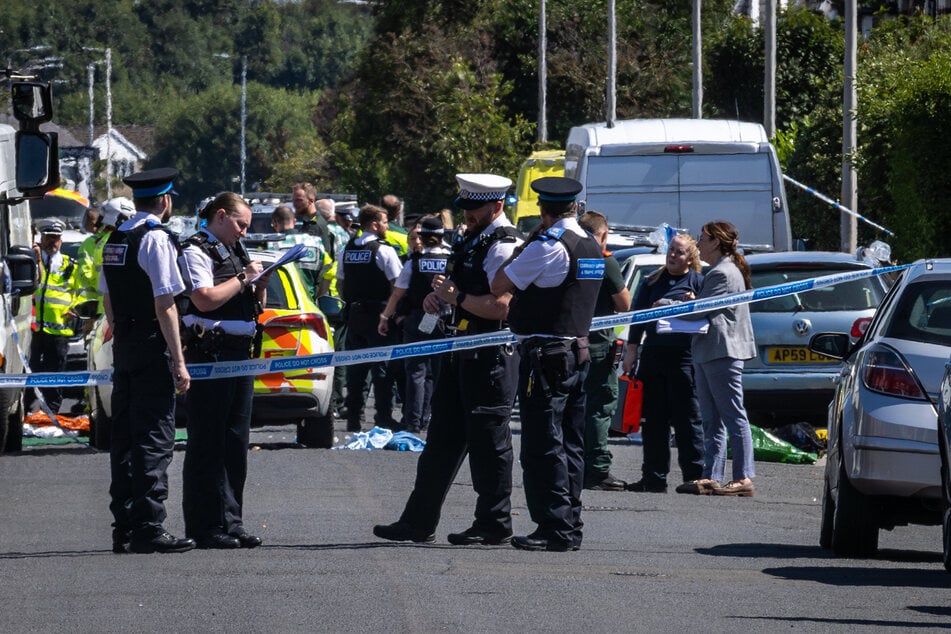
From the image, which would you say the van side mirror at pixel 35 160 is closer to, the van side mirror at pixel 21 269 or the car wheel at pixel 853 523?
the van side mirror at pixel 21 269

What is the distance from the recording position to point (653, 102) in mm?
49594

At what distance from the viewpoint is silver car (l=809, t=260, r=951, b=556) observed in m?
8.72

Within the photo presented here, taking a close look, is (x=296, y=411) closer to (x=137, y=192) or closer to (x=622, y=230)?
(x=137, y=192)

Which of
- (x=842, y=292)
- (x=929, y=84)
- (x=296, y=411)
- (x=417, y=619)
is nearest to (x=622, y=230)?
(x=929, y=84)

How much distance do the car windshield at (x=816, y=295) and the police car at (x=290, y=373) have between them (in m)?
3.30

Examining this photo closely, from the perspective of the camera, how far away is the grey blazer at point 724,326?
11.9m

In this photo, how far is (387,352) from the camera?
1117 cm

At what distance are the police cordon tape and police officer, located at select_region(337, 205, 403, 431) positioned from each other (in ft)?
12.9

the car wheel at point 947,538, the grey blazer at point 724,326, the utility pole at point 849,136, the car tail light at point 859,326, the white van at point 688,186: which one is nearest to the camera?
the car wheel at point 947,538

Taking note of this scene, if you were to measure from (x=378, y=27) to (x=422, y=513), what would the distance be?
46534 mm

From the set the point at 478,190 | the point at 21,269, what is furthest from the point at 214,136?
the point at 478,190

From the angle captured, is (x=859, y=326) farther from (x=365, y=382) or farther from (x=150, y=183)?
(x=150, y=183)

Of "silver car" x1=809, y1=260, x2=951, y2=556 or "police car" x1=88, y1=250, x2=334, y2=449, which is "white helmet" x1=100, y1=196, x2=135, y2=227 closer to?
"police car" x1=88, y1=250, x2=334, y2=449

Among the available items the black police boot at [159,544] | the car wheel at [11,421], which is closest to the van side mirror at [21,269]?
the car wheel at [11,421]
